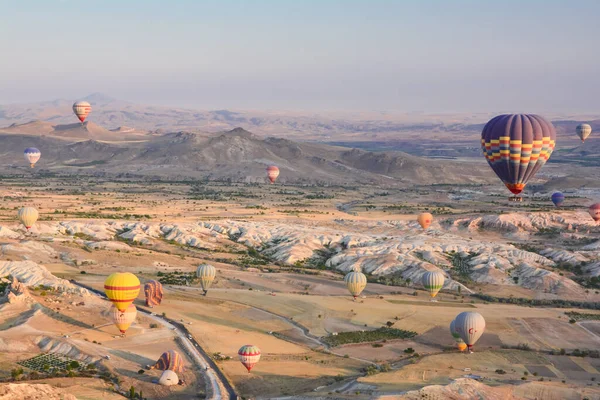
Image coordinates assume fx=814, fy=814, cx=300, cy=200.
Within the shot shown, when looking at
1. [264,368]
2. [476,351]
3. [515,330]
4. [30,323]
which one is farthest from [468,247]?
[30,323]

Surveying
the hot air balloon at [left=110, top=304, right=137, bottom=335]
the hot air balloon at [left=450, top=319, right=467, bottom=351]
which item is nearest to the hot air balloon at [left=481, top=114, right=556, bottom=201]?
the hot air balloon at [left=450, top=319, right=467, bottom=351]

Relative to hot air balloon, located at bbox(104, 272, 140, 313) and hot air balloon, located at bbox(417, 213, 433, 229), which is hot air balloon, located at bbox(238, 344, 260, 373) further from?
hot air balloon, located at bbox(417, 213, 433, 229)

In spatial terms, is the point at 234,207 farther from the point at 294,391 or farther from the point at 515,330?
the point at 294,391

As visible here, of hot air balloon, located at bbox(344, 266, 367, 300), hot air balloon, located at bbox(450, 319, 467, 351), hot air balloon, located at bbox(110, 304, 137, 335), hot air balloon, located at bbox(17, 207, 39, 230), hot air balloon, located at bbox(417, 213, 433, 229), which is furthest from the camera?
hot air balloon, located at bbox(417, 213, 433, 229)

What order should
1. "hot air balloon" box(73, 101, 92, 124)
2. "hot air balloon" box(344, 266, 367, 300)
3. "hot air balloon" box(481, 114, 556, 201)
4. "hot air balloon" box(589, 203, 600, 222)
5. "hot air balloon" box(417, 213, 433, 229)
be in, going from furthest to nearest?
"hot air balloon" box(73, 101, 92, 124) < "hot air balloon" box(417, 213, 433, 229) < "hot air balloon" box(589, 203, 600, 222) < "hot air balloon" box(481, 114, 556, 201) < "hot air balloon" box(344, 266, 367, 300)

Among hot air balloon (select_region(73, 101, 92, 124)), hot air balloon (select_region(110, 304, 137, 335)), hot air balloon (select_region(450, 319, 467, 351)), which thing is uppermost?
hot air balloon (select_region(73, 101, 92, 124))

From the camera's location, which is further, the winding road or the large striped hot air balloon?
the large striped hot air balloon

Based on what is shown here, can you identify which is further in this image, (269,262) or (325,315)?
(269,262)

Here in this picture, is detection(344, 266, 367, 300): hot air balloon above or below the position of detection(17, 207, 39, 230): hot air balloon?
below
